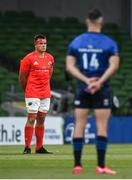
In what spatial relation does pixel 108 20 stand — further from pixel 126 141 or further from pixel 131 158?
pixel 131 158

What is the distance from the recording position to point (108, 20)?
32.8m

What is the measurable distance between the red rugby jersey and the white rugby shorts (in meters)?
0.07

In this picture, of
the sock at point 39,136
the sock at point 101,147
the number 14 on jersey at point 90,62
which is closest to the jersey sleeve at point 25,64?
the sock at point 39,136

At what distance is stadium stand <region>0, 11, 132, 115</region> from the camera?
2519cm

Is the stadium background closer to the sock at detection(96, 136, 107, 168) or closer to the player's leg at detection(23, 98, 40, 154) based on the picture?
the player's leg at detection(23, 98, 40, 154)

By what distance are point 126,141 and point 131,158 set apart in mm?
10067

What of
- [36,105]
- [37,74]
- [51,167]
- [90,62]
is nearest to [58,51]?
[37,74]

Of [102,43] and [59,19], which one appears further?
[59,19]

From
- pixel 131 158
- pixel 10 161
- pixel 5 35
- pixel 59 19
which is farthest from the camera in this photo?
pixel 59 19

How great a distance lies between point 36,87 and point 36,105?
329 millimetres

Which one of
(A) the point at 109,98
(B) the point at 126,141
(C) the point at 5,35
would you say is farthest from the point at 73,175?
(C) the point at 5,35

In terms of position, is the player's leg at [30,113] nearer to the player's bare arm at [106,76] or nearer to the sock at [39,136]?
the sock at [39,136]

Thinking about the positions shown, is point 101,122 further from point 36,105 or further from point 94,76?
point 36,105

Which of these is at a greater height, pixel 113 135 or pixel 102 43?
pixel 102 43
